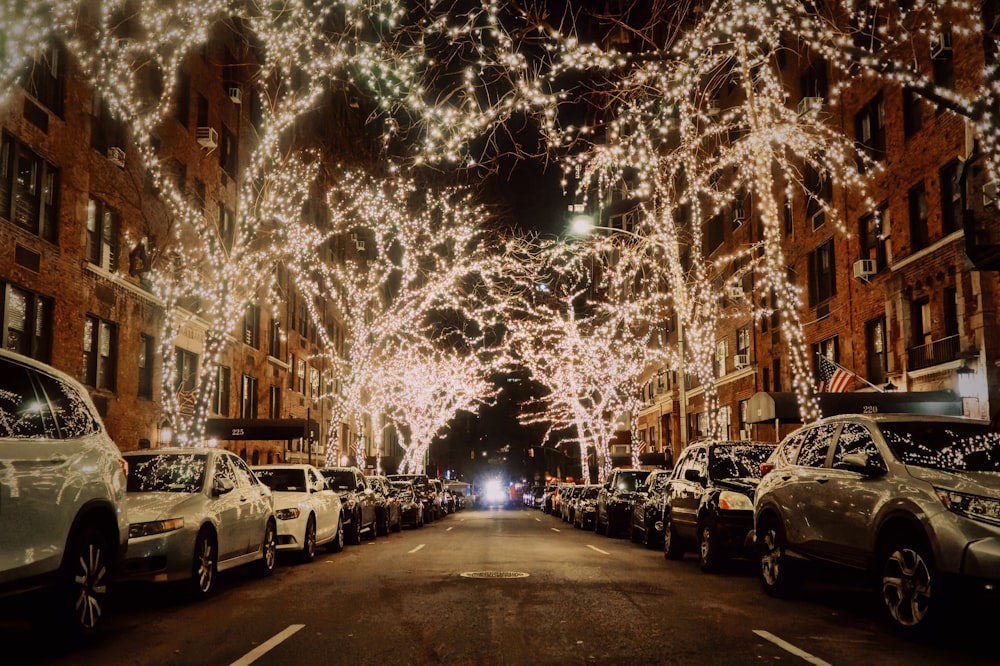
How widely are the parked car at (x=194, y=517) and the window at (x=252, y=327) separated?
25.3 meters

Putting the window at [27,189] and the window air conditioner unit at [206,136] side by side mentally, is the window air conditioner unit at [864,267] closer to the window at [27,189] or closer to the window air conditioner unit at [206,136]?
the window air conditioner unit at [206,136]

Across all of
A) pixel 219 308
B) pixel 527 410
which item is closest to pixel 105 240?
pixel 219 308

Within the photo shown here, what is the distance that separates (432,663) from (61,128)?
19614 mm

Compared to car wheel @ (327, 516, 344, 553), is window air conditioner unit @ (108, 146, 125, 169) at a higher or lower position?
higher

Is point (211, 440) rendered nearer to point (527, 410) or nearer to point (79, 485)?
point (79, 485)

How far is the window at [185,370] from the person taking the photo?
30.5 meters

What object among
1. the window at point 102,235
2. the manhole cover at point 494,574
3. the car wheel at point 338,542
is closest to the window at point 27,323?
the window at point 102,235

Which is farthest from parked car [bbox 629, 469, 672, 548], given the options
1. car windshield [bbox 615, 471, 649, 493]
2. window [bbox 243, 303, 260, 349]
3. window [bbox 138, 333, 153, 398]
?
window [bbox 243, 303, 260, 349]

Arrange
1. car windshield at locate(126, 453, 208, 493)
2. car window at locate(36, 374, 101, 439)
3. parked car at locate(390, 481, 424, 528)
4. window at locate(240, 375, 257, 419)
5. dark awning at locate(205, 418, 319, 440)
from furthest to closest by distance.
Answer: window at locate(240, 375, 257, 419) → dark awning at locate(205, 418, 319, 440) → parked car at locate(390, 481, 424, 528) → car windshield at locate(126, 453, 208, 493) → car window at locate(36, 374, 101, 439)

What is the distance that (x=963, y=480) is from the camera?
786cm

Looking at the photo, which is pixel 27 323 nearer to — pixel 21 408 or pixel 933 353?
pixel 21 408

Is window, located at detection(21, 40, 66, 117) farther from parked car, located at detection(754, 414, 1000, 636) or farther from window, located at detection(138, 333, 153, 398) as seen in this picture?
parked car, located at detection(754, 414, 1000, 636)

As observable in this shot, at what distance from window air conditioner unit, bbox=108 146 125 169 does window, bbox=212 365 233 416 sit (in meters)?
10.7

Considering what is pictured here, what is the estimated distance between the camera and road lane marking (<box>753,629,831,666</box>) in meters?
7.04
